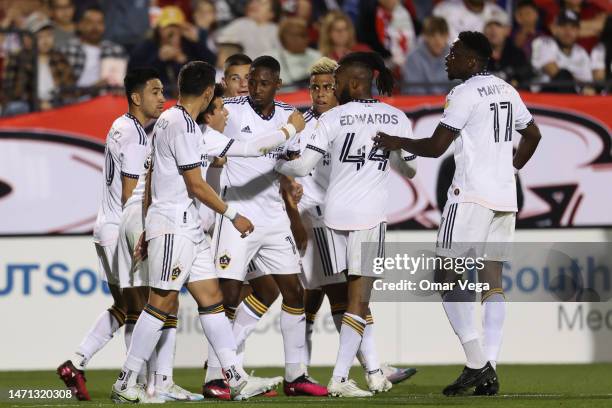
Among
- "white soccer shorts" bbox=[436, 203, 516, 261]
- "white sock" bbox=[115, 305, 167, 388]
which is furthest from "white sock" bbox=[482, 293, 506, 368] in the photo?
"white sock" bbox=[115, 305, 167, 388]

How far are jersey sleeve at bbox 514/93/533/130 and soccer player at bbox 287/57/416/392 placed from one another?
1587 mm

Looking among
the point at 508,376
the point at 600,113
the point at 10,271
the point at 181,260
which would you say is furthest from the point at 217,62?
the point at 181,260

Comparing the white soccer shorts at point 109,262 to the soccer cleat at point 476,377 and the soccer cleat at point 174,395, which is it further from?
the soccer cleat at point 476,377

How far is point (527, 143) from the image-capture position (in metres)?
9.34

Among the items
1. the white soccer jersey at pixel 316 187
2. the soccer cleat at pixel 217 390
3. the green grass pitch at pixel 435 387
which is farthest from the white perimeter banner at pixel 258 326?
the soccer cleat at pixel 217 390

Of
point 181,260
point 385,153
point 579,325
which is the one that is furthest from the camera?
point 579,325

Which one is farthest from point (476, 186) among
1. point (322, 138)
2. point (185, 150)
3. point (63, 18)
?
point (63, 18)

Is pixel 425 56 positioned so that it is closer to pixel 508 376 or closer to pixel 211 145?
pixel 508 376

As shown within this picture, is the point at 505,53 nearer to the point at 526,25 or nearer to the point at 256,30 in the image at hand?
the point at 526,25

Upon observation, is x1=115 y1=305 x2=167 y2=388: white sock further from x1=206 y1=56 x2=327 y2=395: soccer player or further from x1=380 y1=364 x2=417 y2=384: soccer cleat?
x1=380 y1=364 x2=417 y2=384: soccer cleat

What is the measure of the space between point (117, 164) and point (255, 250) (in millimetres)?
1242

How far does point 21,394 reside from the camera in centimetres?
991

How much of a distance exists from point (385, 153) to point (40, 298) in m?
5.28

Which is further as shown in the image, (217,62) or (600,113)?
(217,62)
